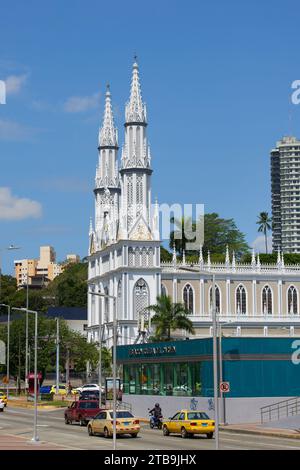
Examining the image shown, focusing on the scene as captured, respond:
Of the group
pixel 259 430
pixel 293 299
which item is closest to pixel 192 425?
pixel 259 430

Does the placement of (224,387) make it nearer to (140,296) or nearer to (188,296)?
(140,296)

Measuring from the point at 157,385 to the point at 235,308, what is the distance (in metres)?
52.8

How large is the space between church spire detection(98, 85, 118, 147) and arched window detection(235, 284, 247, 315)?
26.5 m

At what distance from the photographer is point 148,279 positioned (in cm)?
11238

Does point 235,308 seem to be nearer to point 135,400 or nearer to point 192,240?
point 192,240

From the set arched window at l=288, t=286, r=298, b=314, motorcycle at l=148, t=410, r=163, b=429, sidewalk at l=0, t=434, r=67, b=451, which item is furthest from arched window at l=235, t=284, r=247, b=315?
sidewalk at l=0, t=434, r=67, b=451

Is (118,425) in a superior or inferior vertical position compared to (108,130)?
inferior

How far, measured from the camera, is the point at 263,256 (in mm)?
156375

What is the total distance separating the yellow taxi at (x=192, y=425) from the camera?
45656mm

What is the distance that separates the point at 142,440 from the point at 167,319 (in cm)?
5389

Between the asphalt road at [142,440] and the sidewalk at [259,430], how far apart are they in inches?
27.6

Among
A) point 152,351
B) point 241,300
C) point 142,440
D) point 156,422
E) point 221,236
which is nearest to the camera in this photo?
point 142,440

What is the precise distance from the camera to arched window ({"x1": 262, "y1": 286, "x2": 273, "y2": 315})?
11975 cm
